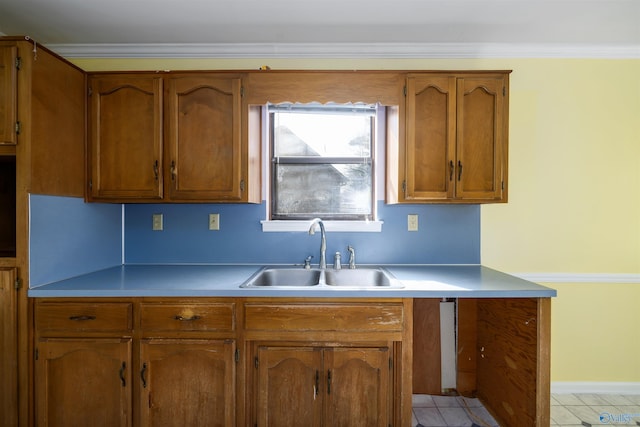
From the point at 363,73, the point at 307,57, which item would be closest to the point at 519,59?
the point at 363,73

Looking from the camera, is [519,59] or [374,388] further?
[519,59]

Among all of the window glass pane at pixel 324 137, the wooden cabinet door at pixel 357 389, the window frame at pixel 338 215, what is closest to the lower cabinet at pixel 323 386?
the wooden cabinet door at pixel 357 389

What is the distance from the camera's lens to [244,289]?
5.42 ft

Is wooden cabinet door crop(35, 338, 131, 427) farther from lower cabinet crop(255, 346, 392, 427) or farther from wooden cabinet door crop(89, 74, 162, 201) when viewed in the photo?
wooden cabinet door crop(89, 74, 162, 201)

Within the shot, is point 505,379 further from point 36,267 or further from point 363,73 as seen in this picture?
point 36,267

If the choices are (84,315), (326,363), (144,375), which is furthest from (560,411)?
(84,315)

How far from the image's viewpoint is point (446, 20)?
2.02 m

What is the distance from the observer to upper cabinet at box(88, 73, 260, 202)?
78.4 inches

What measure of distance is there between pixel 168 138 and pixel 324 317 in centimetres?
134

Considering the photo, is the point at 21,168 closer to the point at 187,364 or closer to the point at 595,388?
the point at 187,364

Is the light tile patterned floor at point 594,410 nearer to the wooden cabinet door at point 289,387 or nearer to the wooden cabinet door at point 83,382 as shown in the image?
the wooden cabinet door at point 289,387

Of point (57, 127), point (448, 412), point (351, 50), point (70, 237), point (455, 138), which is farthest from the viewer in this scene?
point (351, 50)

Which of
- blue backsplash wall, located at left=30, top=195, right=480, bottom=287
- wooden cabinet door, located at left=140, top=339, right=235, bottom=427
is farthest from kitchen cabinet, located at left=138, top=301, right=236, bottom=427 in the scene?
blue backsplash wall, located at left=30, top=195, right=480, bottom=287

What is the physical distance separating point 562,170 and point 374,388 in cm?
192
